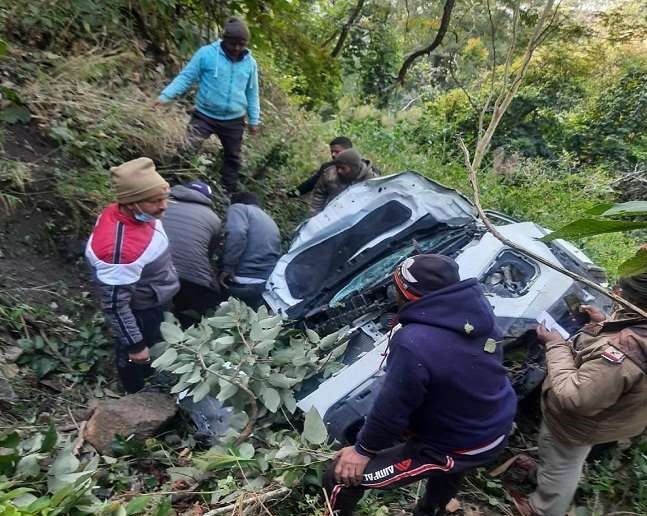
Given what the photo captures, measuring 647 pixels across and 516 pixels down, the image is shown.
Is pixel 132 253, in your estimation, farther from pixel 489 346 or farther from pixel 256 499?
pixel 489 346

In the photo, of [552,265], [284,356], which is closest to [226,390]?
[284,356]

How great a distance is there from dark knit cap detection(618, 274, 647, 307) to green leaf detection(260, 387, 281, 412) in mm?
1794

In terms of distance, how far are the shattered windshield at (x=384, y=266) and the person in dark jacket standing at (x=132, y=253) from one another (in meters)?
1.18

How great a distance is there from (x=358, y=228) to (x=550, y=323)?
5.19 ft

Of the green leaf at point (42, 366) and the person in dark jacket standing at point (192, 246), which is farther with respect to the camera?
the person in dark jacket standing at point (192, 246)

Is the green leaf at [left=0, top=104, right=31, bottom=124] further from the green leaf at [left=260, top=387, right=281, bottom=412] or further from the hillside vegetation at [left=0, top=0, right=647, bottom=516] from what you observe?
the green leaf at [left=260, top=387, right=281, bottom=412]

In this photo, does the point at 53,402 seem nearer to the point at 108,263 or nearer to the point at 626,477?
the point at 108,263

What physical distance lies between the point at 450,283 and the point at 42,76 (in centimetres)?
434

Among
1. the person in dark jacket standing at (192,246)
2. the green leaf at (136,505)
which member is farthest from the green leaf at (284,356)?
the green leaf at (136,505)

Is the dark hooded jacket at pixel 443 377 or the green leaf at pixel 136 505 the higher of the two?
the dark hooded jacket at pixel 443 377

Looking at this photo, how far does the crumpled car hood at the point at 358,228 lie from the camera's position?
4.00 m

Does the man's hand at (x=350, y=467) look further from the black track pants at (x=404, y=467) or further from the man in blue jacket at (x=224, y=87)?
the man in blue jacket at (x=224, y=87)

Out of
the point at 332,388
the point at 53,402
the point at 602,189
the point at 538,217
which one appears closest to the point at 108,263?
the point at 53,402

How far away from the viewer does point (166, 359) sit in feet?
10.4
